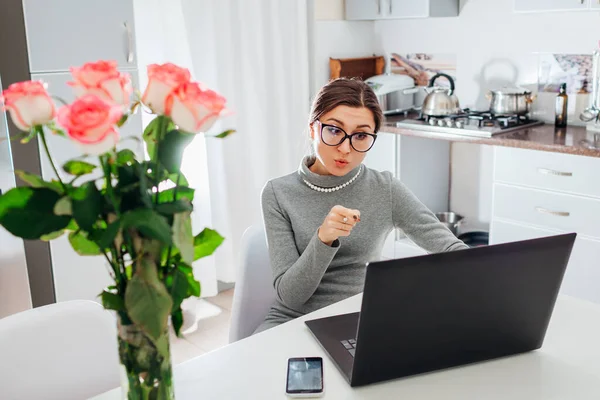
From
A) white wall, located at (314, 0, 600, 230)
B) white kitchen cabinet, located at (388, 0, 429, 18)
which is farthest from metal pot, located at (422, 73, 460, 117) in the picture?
white kitchen cabinet, located at (388, 0, 429, 18)

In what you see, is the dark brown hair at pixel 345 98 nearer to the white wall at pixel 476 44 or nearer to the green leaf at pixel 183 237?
the green leaf at pixel 183 237


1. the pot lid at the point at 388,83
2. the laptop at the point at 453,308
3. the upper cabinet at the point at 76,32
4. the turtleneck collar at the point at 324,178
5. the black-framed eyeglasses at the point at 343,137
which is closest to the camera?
the laptop at the point at 453,308

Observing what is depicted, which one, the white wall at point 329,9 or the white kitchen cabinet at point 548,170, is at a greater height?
the white wall at point 329,9

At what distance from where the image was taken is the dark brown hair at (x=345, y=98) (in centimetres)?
167

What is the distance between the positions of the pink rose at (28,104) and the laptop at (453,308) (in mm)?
507

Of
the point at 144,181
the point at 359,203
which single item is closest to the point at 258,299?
the point at 359,203

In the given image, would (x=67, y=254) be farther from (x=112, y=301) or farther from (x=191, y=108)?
(x=191, y=108)

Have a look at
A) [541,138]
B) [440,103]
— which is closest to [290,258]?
[541,138]

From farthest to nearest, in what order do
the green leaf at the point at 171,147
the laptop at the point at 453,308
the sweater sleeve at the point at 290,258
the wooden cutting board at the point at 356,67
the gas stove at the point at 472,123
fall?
the wooden cutting board at the point at 356,67 → the gas stove at the point at 472,123 → the sweater sleeve at the point at 290,258 → the laptop at the point at 453,308 → the green leaf at the point at 171,147

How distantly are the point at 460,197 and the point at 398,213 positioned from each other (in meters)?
2.12

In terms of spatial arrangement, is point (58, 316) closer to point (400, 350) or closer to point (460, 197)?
point (400, 350)

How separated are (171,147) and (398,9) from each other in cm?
299

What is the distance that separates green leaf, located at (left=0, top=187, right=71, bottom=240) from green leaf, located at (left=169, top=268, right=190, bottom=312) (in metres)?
0.15

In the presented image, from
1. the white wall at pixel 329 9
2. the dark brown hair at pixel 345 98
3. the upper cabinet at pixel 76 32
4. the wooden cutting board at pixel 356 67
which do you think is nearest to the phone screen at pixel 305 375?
the dark brown hair at pixel 345 98
